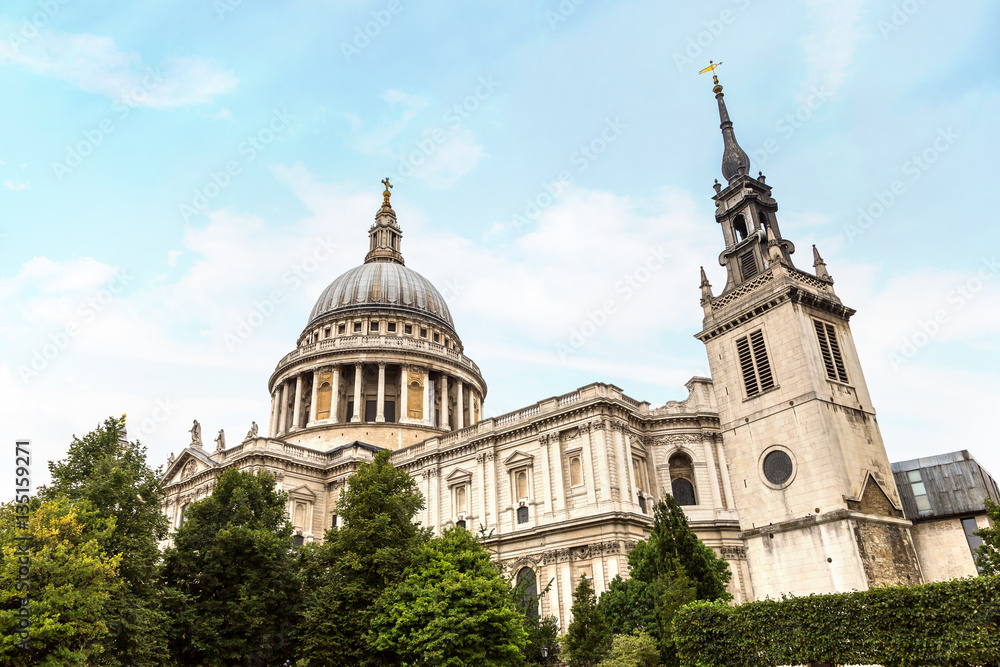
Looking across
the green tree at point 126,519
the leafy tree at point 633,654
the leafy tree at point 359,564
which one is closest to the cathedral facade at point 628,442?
the leafy tree at point 633,654

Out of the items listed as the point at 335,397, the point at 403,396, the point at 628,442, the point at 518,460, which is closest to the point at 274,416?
the point at 335,397

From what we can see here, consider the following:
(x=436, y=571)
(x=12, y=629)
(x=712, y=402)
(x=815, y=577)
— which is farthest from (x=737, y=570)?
(x=12, y=629)

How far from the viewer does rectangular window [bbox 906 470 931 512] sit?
42531 millimetres

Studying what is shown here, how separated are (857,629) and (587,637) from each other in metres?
10.7

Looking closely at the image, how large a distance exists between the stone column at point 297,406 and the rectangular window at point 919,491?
4775 cm

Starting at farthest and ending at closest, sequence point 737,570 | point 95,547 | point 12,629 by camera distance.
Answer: point 737,570
point 95,547
point 12,629

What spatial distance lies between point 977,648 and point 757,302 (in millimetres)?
18057

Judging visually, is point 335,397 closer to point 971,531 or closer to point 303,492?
point 303,492

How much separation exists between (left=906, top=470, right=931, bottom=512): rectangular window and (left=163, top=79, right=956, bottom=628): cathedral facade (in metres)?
11.0

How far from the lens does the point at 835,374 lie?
30812 mm

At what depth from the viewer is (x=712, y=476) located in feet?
143

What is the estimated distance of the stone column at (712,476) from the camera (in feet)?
141

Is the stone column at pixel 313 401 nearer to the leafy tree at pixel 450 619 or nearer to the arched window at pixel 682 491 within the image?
the arched window at pixel 682 491

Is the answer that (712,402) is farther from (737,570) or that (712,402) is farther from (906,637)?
(906,637)
